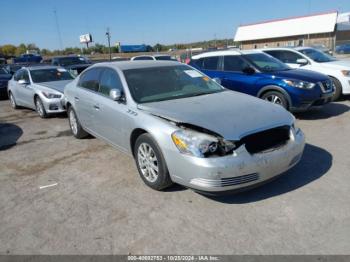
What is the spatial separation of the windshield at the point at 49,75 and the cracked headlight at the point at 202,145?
752 centimetres

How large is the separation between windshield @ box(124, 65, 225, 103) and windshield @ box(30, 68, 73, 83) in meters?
5.90

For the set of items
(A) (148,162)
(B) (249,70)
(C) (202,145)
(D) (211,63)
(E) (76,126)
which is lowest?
(E) (76,126)

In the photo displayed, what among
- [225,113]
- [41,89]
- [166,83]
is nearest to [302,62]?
[166,83]

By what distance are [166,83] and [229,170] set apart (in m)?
1.98

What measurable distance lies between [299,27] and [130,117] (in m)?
52.4

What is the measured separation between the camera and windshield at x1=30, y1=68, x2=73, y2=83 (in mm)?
9273

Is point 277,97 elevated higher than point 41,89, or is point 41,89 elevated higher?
point 41,89

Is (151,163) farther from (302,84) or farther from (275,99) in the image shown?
(302,84)

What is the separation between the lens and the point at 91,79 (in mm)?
5348

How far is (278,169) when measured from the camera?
3.37m

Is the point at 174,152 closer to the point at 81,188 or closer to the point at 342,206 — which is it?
the point at 81,188

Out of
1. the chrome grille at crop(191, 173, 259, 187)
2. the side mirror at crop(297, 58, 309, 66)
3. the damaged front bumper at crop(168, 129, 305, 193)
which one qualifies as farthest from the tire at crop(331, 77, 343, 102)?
the chrome grille at crop(191, 173, 259, 187)

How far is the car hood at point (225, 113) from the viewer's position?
3251 millimetres

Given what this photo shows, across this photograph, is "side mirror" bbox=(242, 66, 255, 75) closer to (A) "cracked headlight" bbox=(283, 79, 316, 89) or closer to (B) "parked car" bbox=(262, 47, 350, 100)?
(A) "cracked headlight" bbox=(283, 79, 316, 89)
